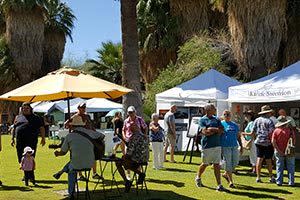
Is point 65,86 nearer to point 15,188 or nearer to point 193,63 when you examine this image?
point 15,188

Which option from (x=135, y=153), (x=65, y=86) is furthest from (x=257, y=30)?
(x=65, y=86)

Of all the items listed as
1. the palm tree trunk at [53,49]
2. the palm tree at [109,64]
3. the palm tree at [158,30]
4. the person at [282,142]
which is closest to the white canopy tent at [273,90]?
the person at [282,142]

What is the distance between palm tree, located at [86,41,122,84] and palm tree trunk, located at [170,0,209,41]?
399 inches

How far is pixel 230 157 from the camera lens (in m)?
11.2

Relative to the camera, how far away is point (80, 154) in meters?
9.44

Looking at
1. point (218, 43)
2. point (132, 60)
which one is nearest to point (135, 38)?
point (132, 60)

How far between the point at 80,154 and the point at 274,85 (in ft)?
22.8

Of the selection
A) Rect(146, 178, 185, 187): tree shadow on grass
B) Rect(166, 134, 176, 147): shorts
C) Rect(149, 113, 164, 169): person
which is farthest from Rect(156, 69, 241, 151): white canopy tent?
Rect(146, 178, 185, 187): tree shadow on grass

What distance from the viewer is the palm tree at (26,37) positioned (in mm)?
36562

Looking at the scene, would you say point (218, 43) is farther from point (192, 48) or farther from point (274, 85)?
point (274, 85)

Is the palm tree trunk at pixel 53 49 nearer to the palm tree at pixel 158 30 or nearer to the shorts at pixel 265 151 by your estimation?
the palm tree at pixel 158 30

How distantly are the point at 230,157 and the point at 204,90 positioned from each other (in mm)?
7079

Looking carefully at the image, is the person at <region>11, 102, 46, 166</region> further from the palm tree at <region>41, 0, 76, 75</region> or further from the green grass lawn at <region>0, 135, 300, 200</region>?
the palm tree at <region>41, 0, 76, 75</region>

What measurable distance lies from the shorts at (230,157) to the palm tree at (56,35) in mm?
29229
